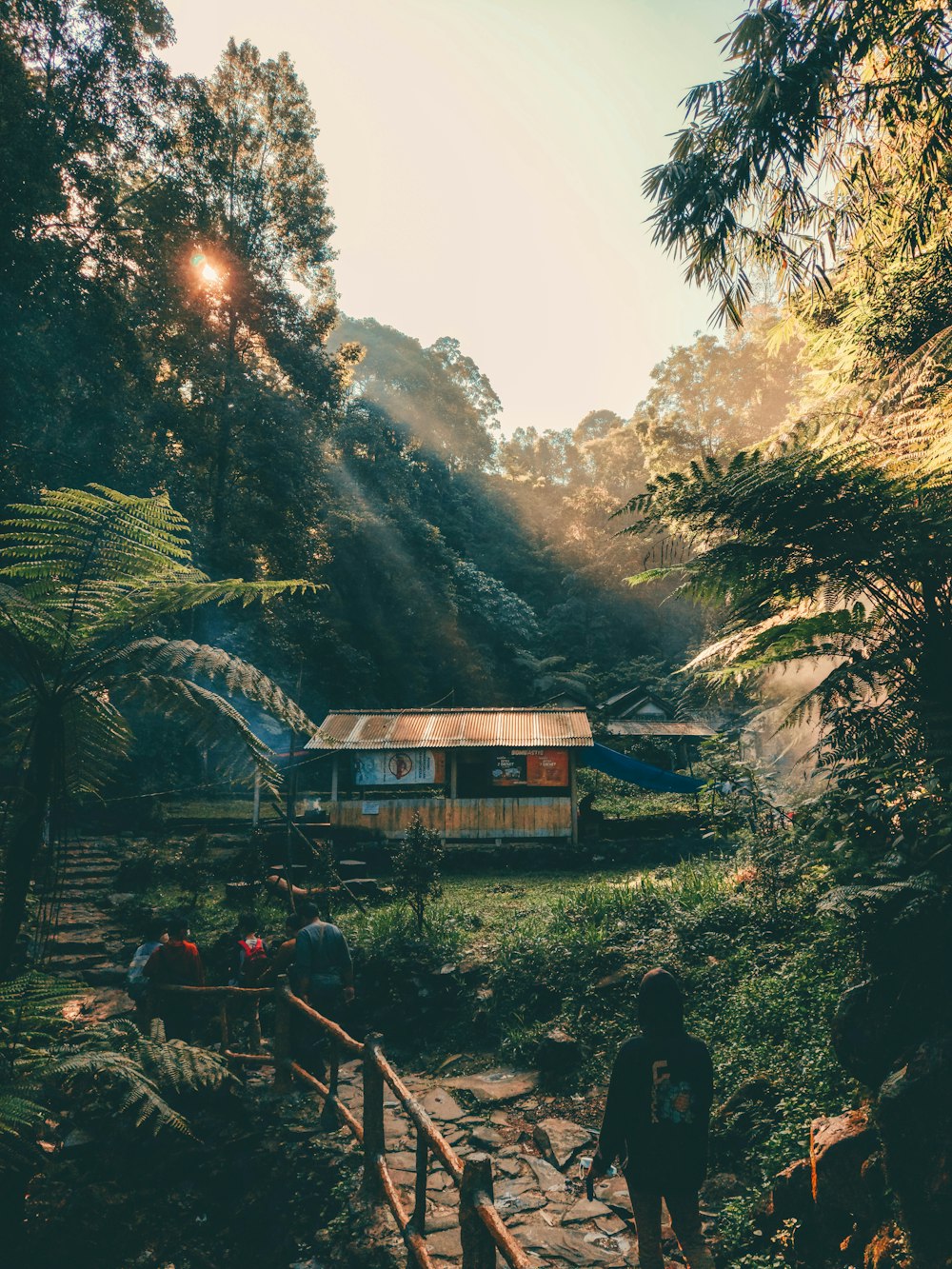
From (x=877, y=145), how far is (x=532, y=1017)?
9.31 meters

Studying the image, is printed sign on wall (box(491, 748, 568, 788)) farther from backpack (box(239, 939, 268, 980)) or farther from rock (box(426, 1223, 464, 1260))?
rock (box(426, 1223, 464, 1260))

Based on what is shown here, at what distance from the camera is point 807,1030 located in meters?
5.68

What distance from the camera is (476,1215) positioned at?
10.4 feet

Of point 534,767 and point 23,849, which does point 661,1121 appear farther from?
point 534,767

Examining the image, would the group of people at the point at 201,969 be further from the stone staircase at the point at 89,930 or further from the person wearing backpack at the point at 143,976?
the stone staircase at the point at 89,930

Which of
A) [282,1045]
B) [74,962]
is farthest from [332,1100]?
[74,962]

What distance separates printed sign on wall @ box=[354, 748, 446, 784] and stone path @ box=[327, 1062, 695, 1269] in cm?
1057

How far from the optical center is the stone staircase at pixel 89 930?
10.1 m

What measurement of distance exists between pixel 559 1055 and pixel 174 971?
152 inches

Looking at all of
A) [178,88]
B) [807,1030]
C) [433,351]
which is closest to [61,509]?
[807,1030]

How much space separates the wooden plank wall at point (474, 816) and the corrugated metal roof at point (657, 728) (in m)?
11.8

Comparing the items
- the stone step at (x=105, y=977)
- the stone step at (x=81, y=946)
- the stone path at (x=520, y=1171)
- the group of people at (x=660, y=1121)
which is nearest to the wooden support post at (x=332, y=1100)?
the stone path at (x=520, y=1171)

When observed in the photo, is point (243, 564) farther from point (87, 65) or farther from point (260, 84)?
point (260, 84)

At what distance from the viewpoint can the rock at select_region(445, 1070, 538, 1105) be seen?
682 cm
